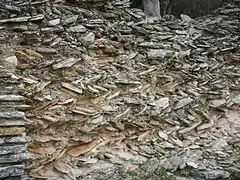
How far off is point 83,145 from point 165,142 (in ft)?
5.23

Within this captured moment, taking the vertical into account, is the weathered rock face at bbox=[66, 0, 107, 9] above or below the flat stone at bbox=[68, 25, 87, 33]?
above

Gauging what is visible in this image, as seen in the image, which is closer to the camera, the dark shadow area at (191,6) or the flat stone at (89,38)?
the flat stone at (89,38)

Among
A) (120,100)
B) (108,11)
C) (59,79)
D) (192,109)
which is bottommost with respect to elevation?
(192,109)

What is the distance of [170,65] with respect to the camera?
7438 mm

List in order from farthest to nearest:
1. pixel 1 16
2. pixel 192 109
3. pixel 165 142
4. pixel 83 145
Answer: pixel 192 109 → pixel 165 142 → pixel 83 145 → pixel 1 16

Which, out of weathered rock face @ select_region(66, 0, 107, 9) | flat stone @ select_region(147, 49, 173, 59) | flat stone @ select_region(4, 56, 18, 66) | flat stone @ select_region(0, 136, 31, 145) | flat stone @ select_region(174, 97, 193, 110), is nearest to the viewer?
flat stone @ select_region(0, 136, 31, 145)

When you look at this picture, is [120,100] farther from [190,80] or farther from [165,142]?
[190,80]

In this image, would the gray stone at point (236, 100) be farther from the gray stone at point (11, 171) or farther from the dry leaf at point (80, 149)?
the gray stone at point (11, 171)

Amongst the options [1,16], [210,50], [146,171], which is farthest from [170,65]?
[1,16]

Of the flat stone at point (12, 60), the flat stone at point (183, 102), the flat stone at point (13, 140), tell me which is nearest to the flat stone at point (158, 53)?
the flat stone at point (183, 102)

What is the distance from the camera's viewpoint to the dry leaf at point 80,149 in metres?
6.07

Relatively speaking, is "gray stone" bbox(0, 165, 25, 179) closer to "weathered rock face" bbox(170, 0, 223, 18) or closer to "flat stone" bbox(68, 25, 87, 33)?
"flat stone" bbox(68, 25, 87, 33)

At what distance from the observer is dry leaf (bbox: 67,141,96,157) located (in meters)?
6.07

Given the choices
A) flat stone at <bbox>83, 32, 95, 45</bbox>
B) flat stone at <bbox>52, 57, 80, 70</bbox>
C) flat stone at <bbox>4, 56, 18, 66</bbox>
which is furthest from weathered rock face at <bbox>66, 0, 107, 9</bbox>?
flat stone at <bbox>4, 56, 18, 66</bbox>
